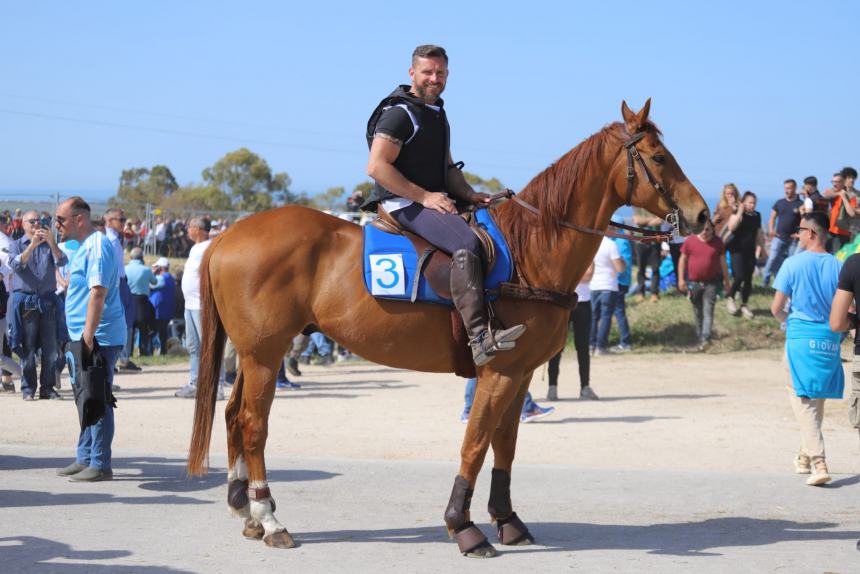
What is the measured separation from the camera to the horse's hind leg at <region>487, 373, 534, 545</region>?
273 inches

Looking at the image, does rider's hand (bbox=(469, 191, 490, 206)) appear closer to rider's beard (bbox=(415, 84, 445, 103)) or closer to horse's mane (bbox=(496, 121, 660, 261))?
horse's mane (bbox=(496, 121, 660, 261))

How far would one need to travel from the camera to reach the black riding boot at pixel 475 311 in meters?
6.49

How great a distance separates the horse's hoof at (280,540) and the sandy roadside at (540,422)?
11.4 ft

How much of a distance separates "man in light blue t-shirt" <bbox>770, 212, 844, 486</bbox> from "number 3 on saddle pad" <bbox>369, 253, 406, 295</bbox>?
3.79 metres

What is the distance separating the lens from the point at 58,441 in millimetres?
10547

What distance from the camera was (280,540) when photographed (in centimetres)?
666

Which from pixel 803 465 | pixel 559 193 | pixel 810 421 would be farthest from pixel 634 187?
pixel 803 465

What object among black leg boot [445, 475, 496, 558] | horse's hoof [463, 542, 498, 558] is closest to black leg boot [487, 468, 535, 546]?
black leg boot [445, 475, 496, 558]

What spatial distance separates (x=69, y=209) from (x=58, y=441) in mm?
2977

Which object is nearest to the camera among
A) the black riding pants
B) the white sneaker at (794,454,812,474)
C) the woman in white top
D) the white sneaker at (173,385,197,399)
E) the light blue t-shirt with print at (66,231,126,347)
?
the black riding pants

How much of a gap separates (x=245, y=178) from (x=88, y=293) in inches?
2114

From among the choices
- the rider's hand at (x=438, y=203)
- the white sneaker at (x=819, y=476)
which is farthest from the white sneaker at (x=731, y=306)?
the rider's hand at (x=438, y=203)

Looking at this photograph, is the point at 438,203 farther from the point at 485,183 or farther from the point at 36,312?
the point at 485,183

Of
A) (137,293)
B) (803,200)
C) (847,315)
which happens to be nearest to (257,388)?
(847,315)
